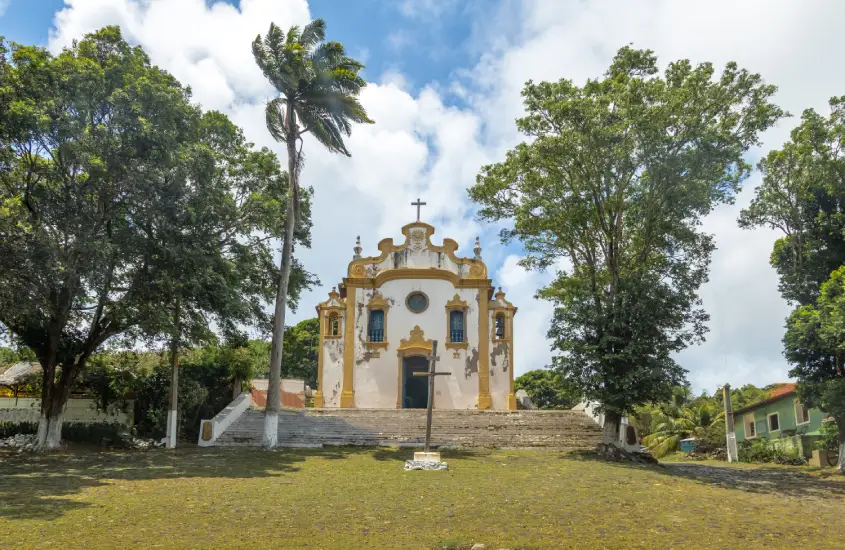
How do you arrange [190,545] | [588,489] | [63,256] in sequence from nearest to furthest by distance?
[190,545] < [588,489] < [63,256]

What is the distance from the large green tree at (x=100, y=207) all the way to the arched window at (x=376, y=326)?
8214 mm

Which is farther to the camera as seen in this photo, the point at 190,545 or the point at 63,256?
the point at 63,256

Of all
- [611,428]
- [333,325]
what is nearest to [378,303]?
[333,325]

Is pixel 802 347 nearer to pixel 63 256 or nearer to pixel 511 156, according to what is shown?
pixel 511 156

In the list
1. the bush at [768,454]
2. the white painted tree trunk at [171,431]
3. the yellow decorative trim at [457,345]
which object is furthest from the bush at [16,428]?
the bush at [768,454]

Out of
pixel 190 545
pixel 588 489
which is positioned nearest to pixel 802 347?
pixel 588 489

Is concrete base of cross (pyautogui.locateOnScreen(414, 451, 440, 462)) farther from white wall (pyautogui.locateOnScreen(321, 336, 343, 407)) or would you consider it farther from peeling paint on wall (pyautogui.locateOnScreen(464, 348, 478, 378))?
white wall (pyautogui.locateOnScreen(321, 336, 343, 407))

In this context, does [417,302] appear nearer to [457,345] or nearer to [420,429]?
[457,345]

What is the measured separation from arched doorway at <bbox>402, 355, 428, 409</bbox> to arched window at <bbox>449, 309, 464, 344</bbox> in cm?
141

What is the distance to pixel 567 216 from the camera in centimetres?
1898

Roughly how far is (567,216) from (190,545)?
13918mm

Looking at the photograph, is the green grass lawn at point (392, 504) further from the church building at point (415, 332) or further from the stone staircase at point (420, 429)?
the church building at point (415, 332)

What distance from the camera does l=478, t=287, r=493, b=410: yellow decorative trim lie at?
25.3 meters

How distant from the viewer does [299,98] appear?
63.7 feet
